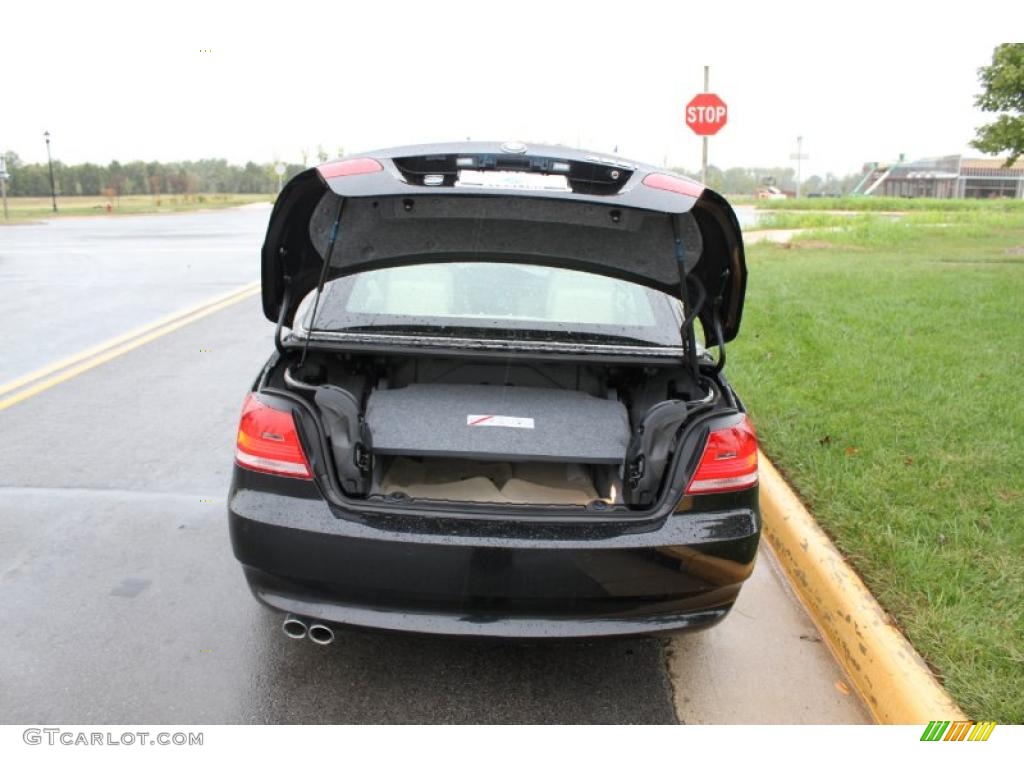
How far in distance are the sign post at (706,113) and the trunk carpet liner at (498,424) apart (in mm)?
11646

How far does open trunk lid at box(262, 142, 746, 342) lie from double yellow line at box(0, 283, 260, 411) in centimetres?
430

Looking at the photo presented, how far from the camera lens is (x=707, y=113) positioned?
14.5 m

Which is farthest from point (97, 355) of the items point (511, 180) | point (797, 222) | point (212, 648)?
point (797, 222)

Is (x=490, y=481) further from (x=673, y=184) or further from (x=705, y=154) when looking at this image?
(x=705, y=154)

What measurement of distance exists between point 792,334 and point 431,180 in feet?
18.2

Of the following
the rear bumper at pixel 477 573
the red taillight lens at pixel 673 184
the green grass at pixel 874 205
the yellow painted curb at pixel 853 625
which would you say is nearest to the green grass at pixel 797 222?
the green grass at pixel 874 205

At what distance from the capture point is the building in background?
63.7 m

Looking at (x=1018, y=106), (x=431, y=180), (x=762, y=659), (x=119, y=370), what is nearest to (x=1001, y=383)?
(x=762, y=659)

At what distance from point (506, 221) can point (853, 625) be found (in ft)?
6.27

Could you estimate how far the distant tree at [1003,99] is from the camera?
1296cm

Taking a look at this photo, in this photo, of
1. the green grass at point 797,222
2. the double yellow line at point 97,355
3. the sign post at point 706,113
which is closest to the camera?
the double yellow line at point 97,355

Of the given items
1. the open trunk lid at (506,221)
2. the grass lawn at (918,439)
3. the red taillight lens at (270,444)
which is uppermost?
the open trunk lid at (506,221)

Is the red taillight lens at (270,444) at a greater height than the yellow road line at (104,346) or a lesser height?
greater
